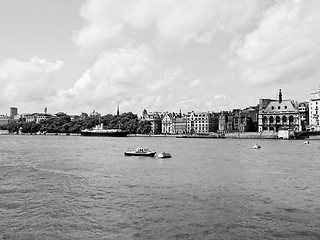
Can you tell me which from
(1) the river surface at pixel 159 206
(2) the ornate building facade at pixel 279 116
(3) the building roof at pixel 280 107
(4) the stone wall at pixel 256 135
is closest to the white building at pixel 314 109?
(2) the ornate building facade at pixel 279 116

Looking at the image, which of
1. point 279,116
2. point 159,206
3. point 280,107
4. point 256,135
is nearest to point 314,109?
point 280,107

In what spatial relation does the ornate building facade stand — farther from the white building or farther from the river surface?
the river surface

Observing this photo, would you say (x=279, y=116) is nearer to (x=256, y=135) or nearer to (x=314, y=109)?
(x=314, y=109)

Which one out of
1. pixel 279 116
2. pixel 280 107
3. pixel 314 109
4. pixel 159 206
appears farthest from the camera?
pixel 280 107

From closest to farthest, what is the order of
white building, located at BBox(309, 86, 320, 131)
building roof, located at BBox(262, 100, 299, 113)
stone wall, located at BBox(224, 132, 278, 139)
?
stone wall, located at BBox(224, 132, 278, 139), white building, located at BBox(309, 86, 320, 131), building roof, located at BBox(262, 100, 299, 113)

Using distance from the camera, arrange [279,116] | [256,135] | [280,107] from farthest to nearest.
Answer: [280,107]
[279,116]
[256,135]

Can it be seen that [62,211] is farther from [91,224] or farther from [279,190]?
[279,190]

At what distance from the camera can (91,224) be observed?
19844 mm

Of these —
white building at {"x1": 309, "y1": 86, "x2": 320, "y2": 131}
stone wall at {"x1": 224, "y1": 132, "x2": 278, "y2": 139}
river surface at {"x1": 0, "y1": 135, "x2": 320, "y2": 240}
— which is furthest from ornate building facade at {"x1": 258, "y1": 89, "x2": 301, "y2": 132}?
river surface at {"x1": 0, "y1": 135, "x2": 320, "y2": 240}

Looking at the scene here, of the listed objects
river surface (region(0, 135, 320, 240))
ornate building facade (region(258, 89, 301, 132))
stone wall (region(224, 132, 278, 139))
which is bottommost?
river surface (region(0, 135, 320, 240))

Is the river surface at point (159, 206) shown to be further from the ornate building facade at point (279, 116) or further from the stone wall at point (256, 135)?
the ornate building facade at point (279, 116)

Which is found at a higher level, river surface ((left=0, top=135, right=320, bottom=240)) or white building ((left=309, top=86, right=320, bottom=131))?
white building ((left=309, top=86, right=320, bottom=131))

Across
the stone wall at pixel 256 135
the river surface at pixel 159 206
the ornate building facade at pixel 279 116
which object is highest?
the ornate building facade at pixel 279 116

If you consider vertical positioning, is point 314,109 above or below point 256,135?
above
